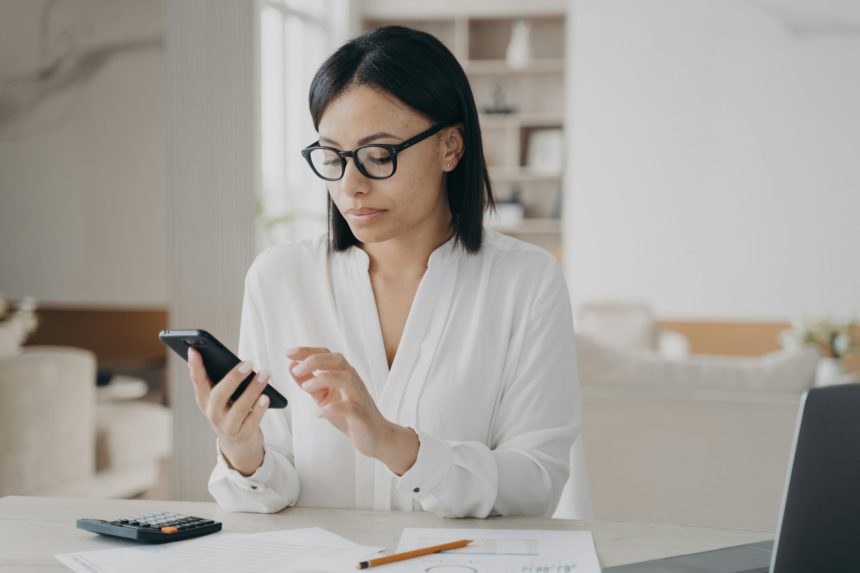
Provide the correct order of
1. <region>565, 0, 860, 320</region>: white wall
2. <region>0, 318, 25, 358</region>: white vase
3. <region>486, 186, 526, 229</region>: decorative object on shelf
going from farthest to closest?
1. <region>486, 186, 526, 229</region>: decorative object on shelf
2. <region>565, 0, 860, 320</region>: white wall
3. <region>0, 318, 25, 358</region>: white vase

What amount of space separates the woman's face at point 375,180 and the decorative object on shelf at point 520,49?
5.58 meters

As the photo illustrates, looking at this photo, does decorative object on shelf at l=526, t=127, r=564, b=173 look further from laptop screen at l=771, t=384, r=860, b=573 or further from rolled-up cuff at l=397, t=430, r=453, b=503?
laptop screen at l=771, t=384, r=860, b=573

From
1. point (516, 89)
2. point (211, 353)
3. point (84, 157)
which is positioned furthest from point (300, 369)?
point (516, 89)

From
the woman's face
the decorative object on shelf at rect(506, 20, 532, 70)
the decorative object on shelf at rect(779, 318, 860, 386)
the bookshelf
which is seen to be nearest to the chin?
the woman's face

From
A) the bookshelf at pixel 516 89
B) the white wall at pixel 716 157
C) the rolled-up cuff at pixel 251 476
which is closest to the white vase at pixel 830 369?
the white wall at pixel 716 157

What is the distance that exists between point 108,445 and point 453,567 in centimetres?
317

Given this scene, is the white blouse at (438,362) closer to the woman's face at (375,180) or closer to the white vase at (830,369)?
the woman's face at (375,180)

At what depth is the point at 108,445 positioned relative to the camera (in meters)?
3.99

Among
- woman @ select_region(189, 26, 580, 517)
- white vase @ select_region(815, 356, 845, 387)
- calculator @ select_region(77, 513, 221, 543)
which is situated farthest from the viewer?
white vase @ select_region(815, 356, 845, 387)

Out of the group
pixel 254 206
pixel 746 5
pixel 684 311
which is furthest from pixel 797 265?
pixel 254 206

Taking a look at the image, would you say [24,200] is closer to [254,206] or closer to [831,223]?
[254,206]

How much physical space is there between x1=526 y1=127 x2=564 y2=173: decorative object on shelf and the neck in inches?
212

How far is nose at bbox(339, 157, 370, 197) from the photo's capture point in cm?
149

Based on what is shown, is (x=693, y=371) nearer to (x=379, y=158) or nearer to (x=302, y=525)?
(x=379, y=158)
